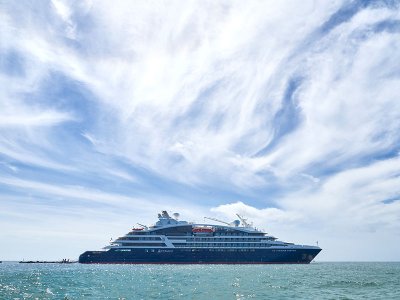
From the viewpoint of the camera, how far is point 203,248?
130875mm

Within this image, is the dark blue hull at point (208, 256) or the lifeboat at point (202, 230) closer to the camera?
the dark blue hull at point (208, 256)

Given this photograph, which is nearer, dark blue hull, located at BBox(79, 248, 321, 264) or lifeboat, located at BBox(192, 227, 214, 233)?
dark blue hull, located at BBox(79, 248, 321, 264)

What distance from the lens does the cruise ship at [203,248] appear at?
130m

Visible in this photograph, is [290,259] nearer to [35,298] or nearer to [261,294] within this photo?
[261,294]

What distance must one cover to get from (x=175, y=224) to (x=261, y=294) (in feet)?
311

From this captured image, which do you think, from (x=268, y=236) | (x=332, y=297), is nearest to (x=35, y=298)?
(x=332, y=297)

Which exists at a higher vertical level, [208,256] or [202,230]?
[202,230]

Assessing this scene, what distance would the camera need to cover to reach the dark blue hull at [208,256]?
427ft

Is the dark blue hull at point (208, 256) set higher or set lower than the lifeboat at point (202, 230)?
lower

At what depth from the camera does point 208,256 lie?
132m

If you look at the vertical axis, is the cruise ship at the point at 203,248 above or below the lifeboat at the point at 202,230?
below

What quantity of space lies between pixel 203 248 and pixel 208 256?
351 centimetres

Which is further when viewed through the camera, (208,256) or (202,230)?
(202,230)

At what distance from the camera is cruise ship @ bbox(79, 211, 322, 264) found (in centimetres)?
13038
